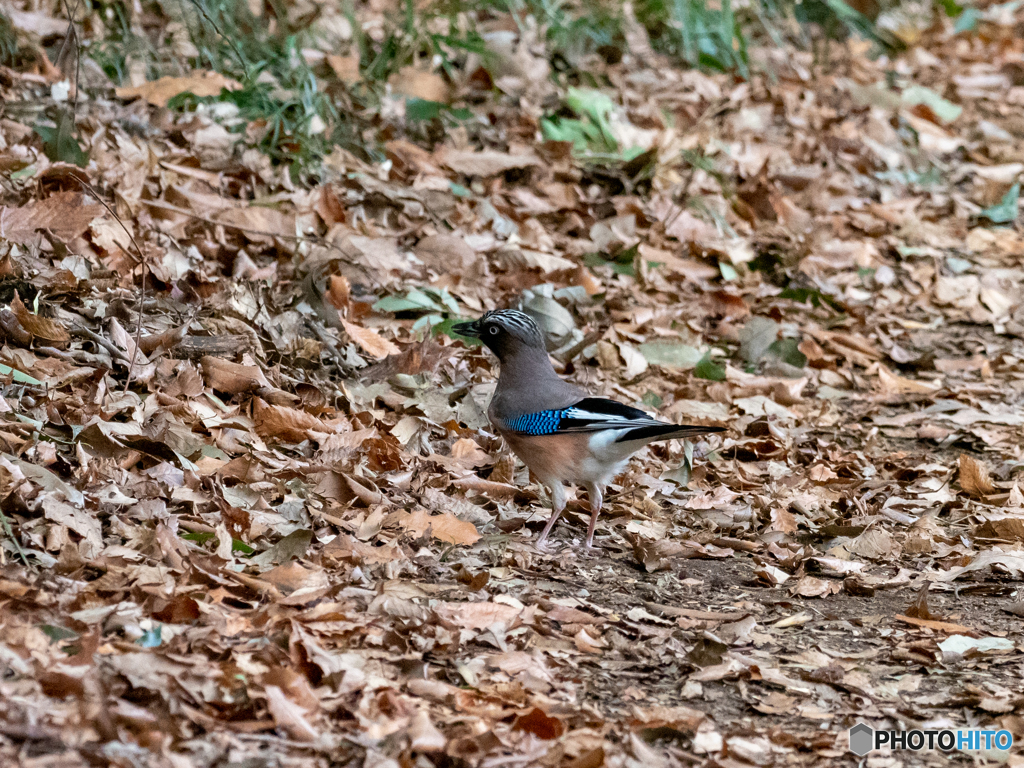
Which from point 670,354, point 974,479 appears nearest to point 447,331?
point 670,354

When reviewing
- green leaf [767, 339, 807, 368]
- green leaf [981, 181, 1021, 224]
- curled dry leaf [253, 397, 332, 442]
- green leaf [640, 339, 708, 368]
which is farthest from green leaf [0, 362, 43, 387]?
green leaf [981, 181, 1021, 224]

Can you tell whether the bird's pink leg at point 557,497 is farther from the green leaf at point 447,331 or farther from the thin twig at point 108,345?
the thin twig at point 108,345

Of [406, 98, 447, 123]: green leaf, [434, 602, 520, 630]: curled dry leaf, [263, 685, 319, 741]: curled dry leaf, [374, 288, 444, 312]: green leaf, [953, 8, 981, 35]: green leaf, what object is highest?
[953, 8, 981, 35]: green leaf

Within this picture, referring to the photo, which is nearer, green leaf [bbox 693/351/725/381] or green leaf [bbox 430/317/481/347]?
green leaf [bbox 430/317/481/347]

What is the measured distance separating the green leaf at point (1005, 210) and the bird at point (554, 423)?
589 centimetres

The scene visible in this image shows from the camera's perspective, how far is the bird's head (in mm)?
5480

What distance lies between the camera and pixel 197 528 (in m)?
4.19

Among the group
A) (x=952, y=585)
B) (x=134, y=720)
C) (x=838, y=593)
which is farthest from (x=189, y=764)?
(x=952, y=585)

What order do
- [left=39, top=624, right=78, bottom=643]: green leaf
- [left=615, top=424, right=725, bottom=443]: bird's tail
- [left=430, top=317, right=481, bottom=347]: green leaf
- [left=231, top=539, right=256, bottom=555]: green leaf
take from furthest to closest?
[left=430, top=317, right=481, bottom=347]: green leaf < [left=615, top=424, right=725, bottom=443]: bird's tail < [left=231, top=539, right=256, bottom=555]: green leaf < [left=39, top=624, right=78, bottom=643]: green leaf

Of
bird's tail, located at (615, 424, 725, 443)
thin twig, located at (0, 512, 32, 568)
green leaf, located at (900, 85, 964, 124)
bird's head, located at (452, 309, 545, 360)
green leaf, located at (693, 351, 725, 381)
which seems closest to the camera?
thin twig, located at (0, 512, 32, 568)

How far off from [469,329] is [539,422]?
31.0 inches

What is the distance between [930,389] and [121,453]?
4.84m

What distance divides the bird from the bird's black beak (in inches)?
2.4

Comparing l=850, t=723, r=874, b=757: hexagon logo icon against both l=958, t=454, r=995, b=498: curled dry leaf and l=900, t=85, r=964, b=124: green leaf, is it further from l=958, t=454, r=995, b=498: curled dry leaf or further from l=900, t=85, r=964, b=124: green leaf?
l=900, t=85, r=964, b=124: green leaf
